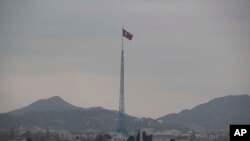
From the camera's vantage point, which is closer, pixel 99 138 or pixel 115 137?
pixel 115 137

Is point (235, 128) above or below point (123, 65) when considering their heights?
below

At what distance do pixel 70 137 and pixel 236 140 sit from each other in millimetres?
139657

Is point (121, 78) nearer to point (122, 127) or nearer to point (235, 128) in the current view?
point (122, 127)

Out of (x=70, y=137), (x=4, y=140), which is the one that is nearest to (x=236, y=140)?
(x=4, y=140)

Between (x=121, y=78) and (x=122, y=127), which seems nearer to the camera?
(x=121, y=78)

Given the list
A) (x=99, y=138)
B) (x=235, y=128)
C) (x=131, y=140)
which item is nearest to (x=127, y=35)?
(x=131, y=140)

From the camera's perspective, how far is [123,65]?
14612cm

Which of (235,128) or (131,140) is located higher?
(131,140)

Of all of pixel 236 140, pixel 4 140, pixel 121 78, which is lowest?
pixel 236 140

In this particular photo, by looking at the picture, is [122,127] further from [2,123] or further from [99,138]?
[2,123]

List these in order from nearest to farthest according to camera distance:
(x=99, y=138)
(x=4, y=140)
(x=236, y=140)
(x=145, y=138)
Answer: (x=236, y=140), (x=4, y=140), (x=145, y=138), (x=99, y=138)

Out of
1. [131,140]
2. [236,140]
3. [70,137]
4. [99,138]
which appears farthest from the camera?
[70,137]

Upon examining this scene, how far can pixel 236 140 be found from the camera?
2648cm

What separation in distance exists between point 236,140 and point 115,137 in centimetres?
11788
